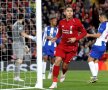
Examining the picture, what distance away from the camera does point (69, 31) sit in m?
12.5

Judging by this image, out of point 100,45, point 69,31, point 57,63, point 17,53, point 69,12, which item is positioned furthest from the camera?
point 17,53

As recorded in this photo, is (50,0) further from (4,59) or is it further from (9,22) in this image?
(9,22)

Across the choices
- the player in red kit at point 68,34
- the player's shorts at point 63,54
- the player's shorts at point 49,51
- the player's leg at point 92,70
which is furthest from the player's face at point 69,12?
the player's shorts at point 49,51

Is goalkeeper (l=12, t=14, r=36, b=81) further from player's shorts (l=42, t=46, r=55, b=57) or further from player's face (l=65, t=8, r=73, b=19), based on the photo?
player's face (l=65, t=8, r=73, b=19)

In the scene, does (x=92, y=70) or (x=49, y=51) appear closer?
(x=92, y=70)

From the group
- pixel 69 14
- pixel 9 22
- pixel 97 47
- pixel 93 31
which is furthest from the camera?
pixel 93 31

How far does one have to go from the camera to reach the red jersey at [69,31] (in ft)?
40.5

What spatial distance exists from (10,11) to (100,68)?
7876mm

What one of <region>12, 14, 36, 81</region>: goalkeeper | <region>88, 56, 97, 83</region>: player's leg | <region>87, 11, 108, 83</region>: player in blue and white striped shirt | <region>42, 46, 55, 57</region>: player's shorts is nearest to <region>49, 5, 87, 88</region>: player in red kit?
<region>87, 11, 108, 83</region>: player in blue and white striped shirt

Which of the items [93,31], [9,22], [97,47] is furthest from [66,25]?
[93,31]

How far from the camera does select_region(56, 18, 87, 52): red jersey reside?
12359mm

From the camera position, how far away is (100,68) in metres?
21.3

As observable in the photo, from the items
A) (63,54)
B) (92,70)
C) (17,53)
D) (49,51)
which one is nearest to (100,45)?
(92,70)

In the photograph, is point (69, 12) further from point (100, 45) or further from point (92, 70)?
point (92, 70)
